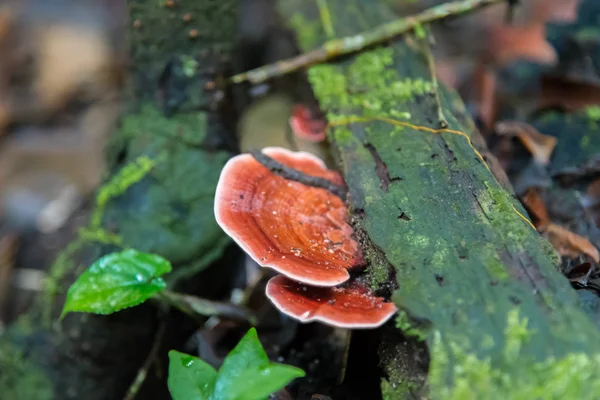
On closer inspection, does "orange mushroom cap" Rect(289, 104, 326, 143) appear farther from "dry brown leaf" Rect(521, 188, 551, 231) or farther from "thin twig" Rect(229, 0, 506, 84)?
"dry brown leaf" Rect(521, 188, 551, 231)

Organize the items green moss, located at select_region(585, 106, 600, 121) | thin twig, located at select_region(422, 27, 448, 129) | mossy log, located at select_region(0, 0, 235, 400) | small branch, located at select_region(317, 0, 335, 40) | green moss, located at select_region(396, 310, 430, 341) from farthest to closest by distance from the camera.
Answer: green moss, located at select_region(585, 106, 600, 121) → small branch, located at select_region(317, 0, 335, 40) → mossy log, located at select_region(0, 0, 235, 400) → thin twig, located at select_region(422, 27, 448, 129) → green moss, located at select_region(396, 310, 430, 341)

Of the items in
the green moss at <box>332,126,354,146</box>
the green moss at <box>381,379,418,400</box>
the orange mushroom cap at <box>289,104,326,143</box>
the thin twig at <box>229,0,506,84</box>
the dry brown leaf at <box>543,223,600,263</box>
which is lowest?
the dry brown leaf at <box>543,223,600,263</box>

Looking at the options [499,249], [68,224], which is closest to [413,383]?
[499,249]

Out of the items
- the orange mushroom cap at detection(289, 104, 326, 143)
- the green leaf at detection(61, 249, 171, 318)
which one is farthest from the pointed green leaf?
the orange mushroom cap at detection(289, 104, 326, 143)

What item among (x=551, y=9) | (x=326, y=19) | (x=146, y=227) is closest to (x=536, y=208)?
(x=326, y=19)

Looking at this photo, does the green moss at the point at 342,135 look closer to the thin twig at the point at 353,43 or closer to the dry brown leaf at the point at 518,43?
the thin twig at the point at 353,43

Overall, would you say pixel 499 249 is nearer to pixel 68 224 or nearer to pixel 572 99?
pixel 572 99

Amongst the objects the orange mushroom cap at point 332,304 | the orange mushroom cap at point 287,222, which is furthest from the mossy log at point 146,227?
the orange mushroom cap at point 332,304
